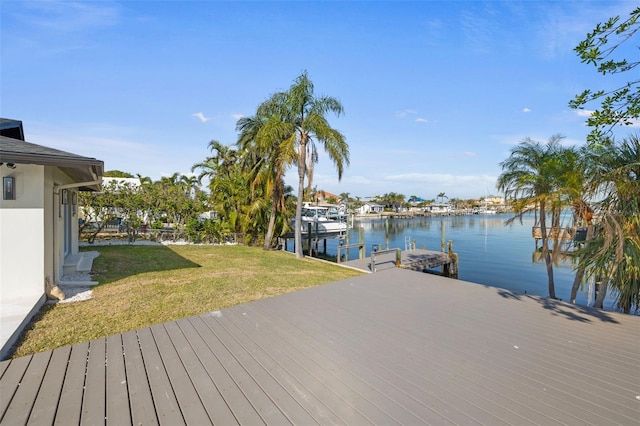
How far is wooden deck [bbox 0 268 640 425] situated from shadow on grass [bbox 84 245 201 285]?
4.70 metres

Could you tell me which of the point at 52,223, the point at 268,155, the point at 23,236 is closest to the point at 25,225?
the point at 23,236

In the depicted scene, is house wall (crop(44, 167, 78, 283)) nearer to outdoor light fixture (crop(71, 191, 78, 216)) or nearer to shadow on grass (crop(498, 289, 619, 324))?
outdoor light fixture (crop(71, 191, 78, 216))

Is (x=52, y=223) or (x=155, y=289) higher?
(x=52, y=223)

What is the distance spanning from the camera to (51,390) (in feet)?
8.39

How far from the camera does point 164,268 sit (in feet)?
28.5

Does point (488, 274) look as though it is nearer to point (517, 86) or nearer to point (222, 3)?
point (517, 86)

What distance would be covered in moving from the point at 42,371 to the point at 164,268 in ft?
20.1

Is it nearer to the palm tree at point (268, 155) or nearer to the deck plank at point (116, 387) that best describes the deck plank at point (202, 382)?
the deck plank at point (116, 387)

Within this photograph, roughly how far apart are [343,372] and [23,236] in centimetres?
581

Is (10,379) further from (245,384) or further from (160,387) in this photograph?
(245,384)

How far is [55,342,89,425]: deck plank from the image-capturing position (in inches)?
87.7

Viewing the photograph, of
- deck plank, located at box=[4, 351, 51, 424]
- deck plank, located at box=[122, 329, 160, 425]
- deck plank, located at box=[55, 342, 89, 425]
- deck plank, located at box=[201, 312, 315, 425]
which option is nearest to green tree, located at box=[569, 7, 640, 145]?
deck plank, located at box=[201, 312, 315, 425]

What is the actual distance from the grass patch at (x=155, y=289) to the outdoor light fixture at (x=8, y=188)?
76.5 inches

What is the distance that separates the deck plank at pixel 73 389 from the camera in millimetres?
2229
